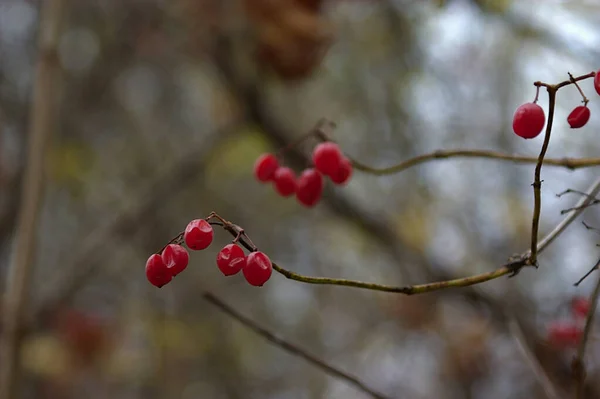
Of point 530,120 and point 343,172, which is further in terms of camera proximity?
point 343,172

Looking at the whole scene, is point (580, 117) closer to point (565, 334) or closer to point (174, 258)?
point (174, 258)

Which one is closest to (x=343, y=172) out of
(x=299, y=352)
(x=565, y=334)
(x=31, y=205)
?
(x=299, y=352)

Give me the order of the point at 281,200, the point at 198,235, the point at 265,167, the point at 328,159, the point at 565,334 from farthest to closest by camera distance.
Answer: the point at 281,200 < the point at 565,334 < the point at 265,167 < the point at 328,159 < the point at 198,235

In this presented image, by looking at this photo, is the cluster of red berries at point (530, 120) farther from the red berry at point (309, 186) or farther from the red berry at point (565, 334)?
the red berry at point (565, 334)

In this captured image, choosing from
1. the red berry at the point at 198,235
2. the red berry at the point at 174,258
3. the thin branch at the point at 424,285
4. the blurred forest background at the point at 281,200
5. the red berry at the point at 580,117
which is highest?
the blurred forest background at the point at 281,200

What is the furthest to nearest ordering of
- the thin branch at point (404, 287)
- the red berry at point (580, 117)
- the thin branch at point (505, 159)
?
the thin branch at point (505, 159) → the red berry at point (580, 117) → the thin branch at point (404, 287)

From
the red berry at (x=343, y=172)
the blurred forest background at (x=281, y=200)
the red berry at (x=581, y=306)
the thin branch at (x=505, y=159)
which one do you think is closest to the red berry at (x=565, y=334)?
the red berry at (x=581, y=306)
